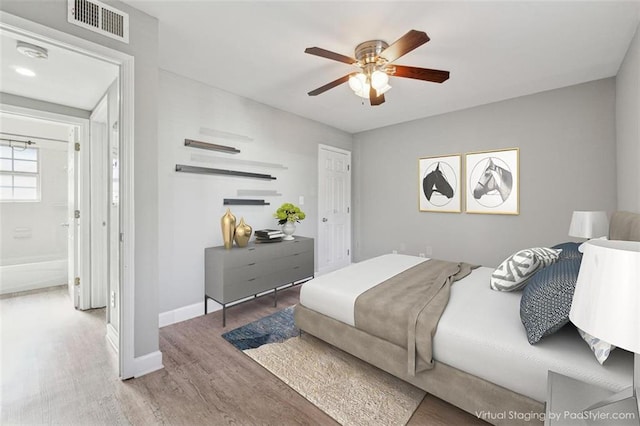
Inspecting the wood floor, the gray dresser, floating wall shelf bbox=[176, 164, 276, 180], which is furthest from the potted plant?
the wood floor

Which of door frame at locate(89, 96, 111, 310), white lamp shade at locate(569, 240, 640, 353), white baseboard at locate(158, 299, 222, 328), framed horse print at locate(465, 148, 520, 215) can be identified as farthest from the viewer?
framed horse print at locate(465, 148, 520, 215)

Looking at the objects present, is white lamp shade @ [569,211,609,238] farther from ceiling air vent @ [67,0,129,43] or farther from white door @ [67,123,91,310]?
white door @ [67,123,91,310]

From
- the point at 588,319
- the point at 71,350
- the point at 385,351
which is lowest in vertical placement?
the point at 71,350

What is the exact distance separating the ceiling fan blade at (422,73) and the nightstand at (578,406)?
77.3 inches

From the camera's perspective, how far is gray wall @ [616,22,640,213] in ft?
6.93

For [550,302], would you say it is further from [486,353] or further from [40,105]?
[40,105]

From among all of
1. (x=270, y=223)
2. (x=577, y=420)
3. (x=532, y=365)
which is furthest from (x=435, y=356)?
(x=270, y=223)

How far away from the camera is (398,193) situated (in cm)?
460

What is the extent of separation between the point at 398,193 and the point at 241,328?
10.5ft

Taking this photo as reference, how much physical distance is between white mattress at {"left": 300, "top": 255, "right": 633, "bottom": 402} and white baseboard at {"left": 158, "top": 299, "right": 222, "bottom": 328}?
1650 mm

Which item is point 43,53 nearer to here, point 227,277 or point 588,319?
point 227,277

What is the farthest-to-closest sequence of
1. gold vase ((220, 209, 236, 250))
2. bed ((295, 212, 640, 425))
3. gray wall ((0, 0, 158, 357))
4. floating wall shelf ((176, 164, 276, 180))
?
gold vase ((220, 209, 236, 250))
floating wall shelf ((176, 164, 276, 180))
gray wall ((0, 0, 158, 357))
bed ((295, 212, 640, 425))

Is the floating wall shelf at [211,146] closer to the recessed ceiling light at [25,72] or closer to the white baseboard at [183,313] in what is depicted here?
the recessed ceiling light at [25,72]

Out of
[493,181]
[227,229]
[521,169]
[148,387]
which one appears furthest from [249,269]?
[521,169]
